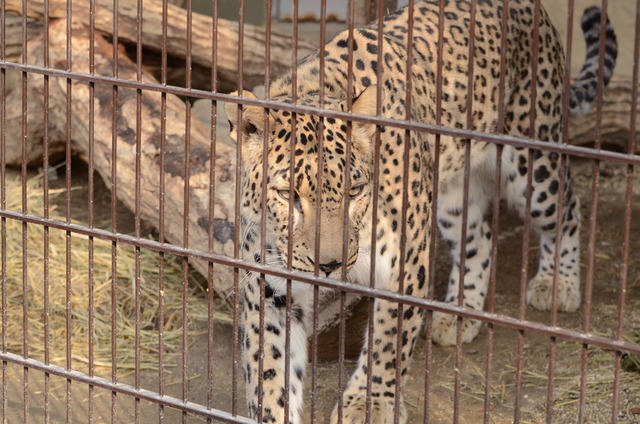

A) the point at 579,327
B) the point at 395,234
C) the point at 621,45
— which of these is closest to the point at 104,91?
the point at 395,234

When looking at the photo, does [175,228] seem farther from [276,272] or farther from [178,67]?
[276,272]

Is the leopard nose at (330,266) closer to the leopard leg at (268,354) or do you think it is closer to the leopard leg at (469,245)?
the leopard leg at (268,354)

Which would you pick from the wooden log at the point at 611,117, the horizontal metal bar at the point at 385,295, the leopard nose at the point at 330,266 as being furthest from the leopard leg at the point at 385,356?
the wooden log at the point at 611,117

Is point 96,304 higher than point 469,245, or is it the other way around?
point 469,245

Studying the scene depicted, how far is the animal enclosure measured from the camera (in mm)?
2879

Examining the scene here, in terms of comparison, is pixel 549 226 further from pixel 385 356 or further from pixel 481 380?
pixel 385 356

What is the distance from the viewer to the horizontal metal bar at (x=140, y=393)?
2.97m

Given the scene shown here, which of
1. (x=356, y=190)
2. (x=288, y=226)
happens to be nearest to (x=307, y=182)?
(x=356, y=190)

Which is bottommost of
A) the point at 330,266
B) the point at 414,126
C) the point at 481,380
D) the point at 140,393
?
the point at 481,380

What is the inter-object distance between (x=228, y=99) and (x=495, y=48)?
239 centimetres

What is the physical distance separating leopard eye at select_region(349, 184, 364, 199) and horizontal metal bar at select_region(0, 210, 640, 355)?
0.76 meters

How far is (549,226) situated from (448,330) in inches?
29.9

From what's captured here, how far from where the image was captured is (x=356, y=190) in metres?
3.54

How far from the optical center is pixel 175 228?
5.05m
